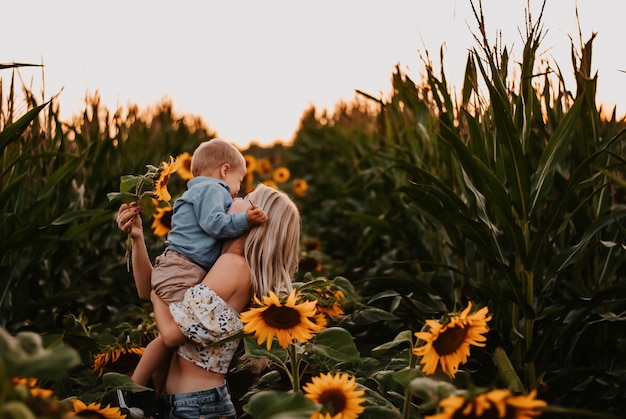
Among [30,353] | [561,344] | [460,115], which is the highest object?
[460,115]

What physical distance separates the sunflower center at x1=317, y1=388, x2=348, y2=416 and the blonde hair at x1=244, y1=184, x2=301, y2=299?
0.50 m

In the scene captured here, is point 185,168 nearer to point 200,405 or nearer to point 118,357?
point 118,357

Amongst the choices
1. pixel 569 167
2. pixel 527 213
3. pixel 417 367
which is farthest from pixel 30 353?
pixel 569 167

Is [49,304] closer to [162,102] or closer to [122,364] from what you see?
[122,364]

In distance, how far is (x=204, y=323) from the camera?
1.99m

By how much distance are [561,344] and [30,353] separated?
1.95 metres

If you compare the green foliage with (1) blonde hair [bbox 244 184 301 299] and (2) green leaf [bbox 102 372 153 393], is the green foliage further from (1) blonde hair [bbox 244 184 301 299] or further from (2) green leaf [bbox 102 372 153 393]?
(2) green leaf [bbox 102 372 153 393]

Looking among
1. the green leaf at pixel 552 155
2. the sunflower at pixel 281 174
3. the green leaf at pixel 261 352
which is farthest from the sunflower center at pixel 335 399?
the sunflower at pixel 281 174

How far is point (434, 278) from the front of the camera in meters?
3.41

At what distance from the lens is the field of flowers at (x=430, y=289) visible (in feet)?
5.29

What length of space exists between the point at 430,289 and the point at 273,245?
0.79 metres

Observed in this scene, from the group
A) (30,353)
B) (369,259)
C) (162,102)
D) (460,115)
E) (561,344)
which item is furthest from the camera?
(162,102)

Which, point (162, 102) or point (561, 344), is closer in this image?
point (561, 344)

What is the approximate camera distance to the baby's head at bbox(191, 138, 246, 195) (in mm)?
2162
